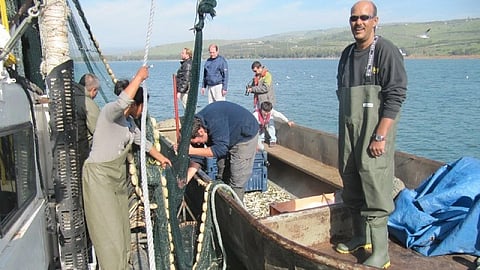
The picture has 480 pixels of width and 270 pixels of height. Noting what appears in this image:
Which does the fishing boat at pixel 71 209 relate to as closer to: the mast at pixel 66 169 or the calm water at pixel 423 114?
the mast at pixel 66 169

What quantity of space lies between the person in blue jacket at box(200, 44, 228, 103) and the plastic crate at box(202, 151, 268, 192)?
3.23m

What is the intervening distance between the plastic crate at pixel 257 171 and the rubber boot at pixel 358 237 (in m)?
3.08

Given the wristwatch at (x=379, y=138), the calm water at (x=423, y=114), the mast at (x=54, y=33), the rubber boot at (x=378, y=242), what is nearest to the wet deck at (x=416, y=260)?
the rubber boot at (x=378, y=242)

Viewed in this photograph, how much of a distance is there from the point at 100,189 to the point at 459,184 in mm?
3308

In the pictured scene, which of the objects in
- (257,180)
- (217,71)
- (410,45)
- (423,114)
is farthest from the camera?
(410,45)

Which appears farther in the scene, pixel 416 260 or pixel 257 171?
pixel 257 171

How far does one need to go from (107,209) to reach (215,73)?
6.47 meters

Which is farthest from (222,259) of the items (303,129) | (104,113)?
(303,129)

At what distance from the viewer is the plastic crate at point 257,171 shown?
6.89 metres

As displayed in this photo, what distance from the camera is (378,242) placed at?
3.56m

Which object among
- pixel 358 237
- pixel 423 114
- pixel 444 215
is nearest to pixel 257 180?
pixel 358 237

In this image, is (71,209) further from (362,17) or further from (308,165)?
(308,165)

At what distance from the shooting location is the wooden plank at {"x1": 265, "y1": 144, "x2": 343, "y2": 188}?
6676 mm

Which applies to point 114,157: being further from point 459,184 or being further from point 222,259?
point 459,184
